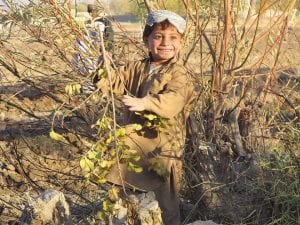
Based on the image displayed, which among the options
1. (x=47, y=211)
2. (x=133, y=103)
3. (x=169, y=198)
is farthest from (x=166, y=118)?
(x=47, y=211)

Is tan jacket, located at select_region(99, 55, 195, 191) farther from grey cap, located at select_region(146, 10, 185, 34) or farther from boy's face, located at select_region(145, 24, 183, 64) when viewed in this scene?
grey cap, located at select_region(146, 10, 185, 34)

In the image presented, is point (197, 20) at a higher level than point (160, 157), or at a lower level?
higher

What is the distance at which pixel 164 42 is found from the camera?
2.66 meters

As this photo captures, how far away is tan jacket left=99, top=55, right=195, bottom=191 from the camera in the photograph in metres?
2.62

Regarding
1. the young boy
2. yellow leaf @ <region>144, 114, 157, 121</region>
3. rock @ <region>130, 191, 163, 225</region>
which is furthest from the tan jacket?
rock @ <region>130, 191, 163, 225</region>

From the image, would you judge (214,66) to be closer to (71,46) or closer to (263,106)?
(263,106)

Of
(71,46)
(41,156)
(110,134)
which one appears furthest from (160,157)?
(41,156)

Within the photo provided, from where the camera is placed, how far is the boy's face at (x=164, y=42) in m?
2.66

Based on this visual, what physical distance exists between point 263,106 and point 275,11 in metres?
0.72

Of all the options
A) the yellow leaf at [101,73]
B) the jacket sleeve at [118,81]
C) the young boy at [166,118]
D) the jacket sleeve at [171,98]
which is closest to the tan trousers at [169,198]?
the young boy at [166,118]

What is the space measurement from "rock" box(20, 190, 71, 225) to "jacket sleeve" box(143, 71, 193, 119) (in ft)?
1.85

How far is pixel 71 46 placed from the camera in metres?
3.71

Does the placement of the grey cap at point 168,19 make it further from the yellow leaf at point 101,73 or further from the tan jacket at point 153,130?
the yellow leaf at point 101,73

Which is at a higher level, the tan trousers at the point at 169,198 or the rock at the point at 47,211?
the rock at the point at 47,211
